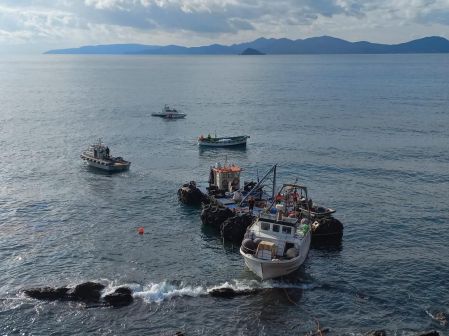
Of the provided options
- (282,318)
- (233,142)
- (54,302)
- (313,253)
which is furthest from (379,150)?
(54,302)

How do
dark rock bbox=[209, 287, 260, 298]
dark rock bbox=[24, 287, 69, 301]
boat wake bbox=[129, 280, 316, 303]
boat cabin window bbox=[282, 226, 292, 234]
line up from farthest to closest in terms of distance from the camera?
1. boat cabin window bbox=[282, 226, 292, 234]
2. dark rock bbox=[209, 287, 260, 298]
3. boat wake bbox=[129, 280, 316, 303]
4. dark rock bbox=[24, 287, 69, 301]

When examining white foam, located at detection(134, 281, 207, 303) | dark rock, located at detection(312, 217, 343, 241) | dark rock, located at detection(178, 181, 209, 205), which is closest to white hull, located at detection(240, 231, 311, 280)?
white foam, located at detection(134, 281, 207, 303)

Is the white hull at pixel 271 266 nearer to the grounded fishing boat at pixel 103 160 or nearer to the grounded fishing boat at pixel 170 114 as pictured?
the grounded fishing boat at pixel 103 160

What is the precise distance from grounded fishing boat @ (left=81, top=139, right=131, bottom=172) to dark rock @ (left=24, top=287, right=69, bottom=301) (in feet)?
169

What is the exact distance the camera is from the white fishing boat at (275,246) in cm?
5459

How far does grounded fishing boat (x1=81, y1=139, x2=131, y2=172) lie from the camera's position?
10212 centimetres

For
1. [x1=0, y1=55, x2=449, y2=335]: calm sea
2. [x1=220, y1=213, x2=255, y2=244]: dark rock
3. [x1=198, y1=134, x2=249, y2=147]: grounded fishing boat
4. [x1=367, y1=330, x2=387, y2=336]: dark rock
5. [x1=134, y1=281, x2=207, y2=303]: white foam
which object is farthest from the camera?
[x1=198, y1=134, x2=249, y2=147]: grounded fishing boat

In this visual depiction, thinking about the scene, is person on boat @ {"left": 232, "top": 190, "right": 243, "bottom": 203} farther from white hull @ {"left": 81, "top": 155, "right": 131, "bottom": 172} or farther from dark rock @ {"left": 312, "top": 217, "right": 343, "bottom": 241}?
white hull @ {"left": 81, "top": 155, "right": 131, "bottom": 172}

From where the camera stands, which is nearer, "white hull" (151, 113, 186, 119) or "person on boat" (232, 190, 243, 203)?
"person on boat" (232, 190, 243, 203)

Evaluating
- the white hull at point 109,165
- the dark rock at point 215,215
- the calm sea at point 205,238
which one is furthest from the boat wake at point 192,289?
the white hull at point 109,165

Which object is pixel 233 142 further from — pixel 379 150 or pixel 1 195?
pixel 1 195

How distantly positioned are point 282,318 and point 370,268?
1540cm

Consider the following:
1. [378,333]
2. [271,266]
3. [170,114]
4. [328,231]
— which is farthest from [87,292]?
[170,114]

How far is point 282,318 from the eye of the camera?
48562 mm
